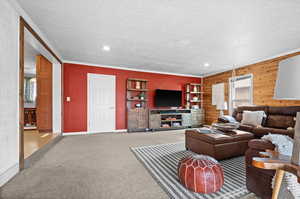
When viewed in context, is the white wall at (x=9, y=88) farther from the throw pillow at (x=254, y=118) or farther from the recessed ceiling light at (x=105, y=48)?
the throw pillow at (x=254, y=118)

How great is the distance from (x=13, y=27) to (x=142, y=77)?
13.3 feet

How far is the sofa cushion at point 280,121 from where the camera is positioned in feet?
10.1

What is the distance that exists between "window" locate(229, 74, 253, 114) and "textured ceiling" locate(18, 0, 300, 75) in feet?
3.17

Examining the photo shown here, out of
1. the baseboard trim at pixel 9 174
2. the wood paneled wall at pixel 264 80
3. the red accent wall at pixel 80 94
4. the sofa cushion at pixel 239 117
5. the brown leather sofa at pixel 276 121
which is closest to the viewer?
the baseboard trim at pixel 9 174

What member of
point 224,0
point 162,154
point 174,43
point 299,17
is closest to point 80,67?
point 174,43

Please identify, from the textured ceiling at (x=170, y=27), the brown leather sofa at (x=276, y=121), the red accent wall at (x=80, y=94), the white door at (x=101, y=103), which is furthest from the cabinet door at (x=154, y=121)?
the brown leather sofa at (x=276, y=121)

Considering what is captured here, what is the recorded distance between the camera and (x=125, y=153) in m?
2.79

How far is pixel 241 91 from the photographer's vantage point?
16.2ft

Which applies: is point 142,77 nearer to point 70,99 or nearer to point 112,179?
point 70,99

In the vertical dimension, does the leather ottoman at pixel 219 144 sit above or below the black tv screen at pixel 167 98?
below

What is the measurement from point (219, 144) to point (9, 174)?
3108 millimetres

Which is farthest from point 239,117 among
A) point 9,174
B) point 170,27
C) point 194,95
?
point 9,174

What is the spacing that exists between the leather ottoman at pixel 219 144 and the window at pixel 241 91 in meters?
2.65

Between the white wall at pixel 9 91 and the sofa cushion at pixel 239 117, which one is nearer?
the white wall at pixel 9 91
